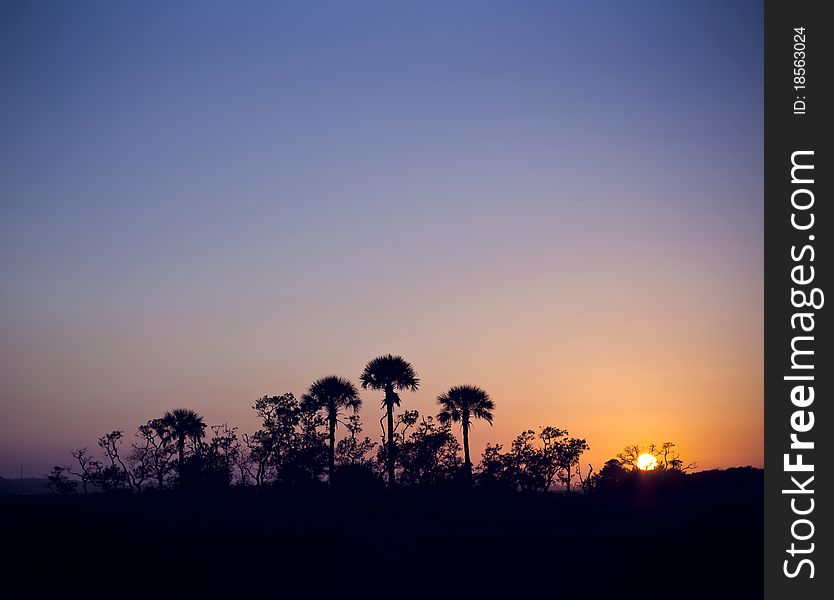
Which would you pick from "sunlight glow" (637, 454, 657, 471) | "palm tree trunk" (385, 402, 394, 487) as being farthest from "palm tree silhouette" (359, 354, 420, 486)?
"sunlight glow" (637, 454, 657, 471)

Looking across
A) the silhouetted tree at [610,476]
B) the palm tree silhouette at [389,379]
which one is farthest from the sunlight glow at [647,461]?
the palm tree silhouette at [389,379]

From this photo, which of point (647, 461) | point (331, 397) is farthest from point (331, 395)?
point (647, 461)

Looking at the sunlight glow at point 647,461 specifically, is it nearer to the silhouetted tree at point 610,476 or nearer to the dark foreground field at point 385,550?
the silhouetted tree at point 610,476

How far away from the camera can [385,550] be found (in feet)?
129

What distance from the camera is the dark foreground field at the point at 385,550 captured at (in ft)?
114

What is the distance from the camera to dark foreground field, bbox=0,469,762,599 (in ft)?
114

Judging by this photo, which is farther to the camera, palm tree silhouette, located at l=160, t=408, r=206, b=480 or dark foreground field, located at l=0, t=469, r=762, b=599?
palm tree silhouette, located at l=160, t=408, r=206, b=480

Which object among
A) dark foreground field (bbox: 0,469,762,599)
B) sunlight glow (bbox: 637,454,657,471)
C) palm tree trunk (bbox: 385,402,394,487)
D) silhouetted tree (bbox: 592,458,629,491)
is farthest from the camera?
sunlight glow (bbox: 637,454,657,471)

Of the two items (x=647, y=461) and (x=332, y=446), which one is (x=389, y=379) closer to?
(x=332, y=446)

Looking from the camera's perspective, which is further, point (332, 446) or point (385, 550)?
point (332, 446)

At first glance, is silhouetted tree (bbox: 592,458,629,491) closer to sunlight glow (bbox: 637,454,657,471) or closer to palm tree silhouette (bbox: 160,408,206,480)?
sunlight glow (bbox: 637,454,657,471)

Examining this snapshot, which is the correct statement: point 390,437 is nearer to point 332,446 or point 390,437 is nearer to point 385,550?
point 332,446
